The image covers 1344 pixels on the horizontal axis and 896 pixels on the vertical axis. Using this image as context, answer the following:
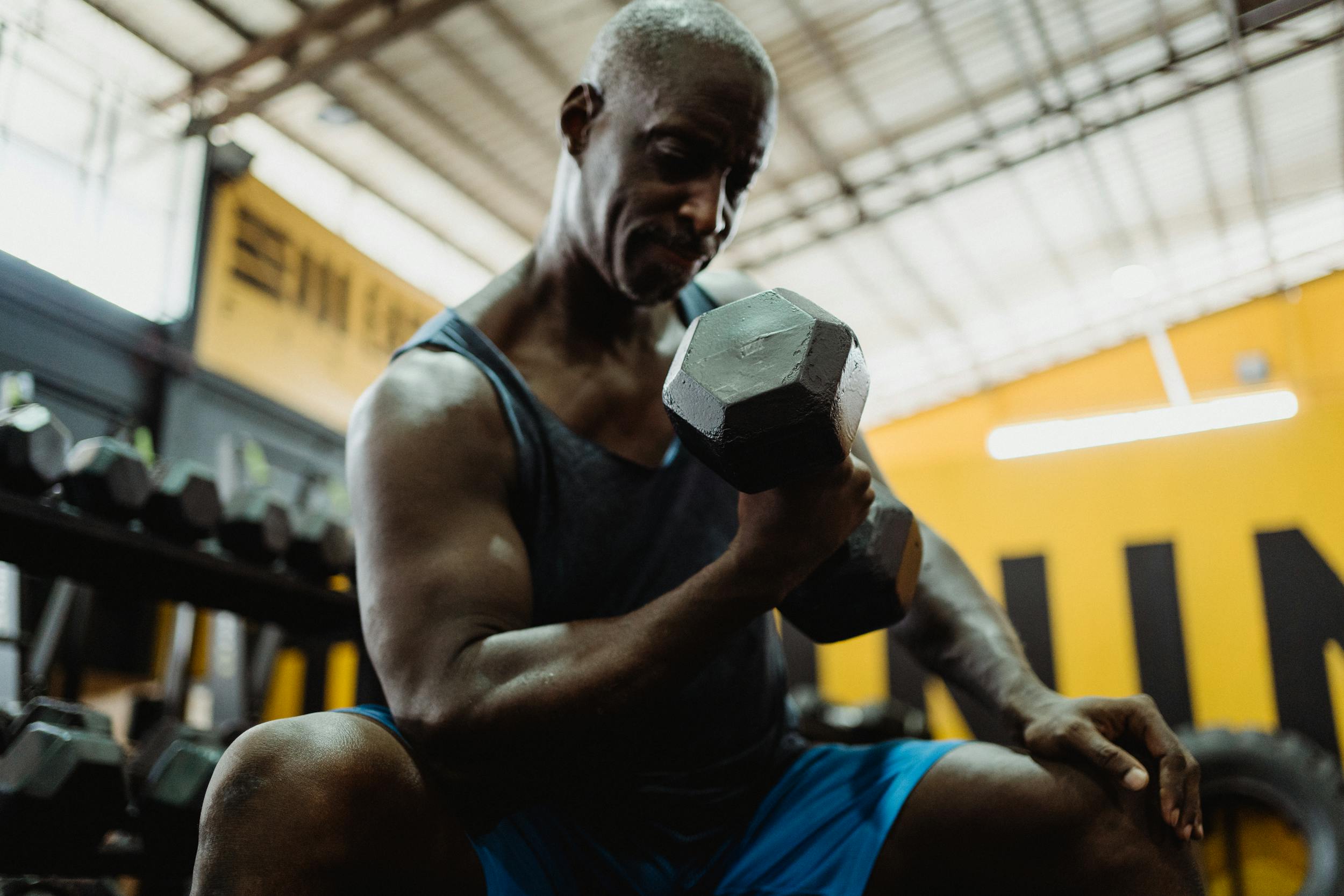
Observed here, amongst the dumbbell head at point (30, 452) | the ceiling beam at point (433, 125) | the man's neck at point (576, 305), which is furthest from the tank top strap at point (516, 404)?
the ceiling beam at point (433, 125)

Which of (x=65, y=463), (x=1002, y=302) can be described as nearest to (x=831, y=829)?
(x=65, y=463)

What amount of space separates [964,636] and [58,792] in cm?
152

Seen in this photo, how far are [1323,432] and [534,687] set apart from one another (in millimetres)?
3779

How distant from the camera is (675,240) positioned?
1.18 metres

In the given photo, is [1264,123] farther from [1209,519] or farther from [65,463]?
[65,463]

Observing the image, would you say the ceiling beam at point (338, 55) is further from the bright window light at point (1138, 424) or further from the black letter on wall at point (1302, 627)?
the black letter on wall at point (1302, 627)

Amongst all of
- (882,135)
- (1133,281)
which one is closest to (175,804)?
(882,135)

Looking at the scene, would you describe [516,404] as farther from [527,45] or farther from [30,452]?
[527,45]

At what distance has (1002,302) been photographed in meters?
10.0

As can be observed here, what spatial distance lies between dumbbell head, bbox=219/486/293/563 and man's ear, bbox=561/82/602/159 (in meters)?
1.88

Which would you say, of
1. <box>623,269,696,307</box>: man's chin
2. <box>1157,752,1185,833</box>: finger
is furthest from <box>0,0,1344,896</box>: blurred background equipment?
<box>1157,752,1185,833</box>: finger

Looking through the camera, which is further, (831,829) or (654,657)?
(831,829)

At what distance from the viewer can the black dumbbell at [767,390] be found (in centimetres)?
78

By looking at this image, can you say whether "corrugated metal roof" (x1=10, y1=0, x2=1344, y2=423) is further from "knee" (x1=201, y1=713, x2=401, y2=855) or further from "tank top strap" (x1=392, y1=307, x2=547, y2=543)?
"knee" (x1=201, y1=713, x2=401, y2=855)
